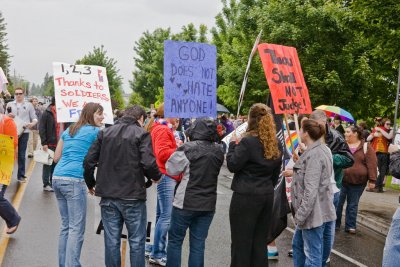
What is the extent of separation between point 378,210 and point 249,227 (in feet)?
22.4

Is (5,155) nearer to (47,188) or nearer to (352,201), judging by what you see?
(47,188)

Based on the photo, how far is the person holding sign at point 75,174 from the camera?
5566 millimetres

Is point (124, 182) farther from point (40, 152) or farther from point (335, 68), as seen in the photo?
point (335, 68)

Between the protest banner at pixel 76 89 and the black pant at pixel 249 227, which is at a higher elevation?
the protest banner at pixel 76 89

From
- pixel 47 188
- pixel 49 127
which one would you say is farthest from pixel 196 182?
pixel 47 188

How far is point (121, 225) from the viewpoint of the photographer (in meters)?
5.36

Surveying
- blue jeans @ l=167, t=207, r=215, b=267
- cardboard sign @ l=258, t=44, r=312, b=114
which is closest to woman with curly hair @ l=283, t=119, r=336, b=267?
cardboard sign @ l=258, t=44, r=312, b=114

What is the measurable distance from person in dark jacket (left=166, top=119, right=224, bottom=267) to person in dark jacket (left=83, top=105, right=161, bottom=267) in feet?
1.06

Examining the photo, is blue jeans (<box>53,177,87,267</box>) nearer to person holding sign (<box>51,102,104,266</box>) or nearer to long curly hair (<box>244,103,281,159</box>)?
person holding sign (<box>51,102,104,266</box>)

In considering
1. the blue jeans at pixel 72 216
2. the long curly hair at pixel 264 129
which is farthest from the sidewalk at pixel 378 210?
the blue jeans at pixel 72 216

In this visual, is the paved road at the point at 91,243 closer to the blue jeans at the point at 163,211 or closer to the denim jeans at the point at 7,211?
the denim jeans at the point at 7,211

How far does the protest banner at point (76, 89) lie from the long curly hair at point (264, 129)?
97.0 inches

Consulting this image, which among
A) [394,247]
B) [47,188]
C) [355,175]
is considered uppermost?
[355,175]

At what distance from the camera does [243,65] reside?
Result: 26328mm
